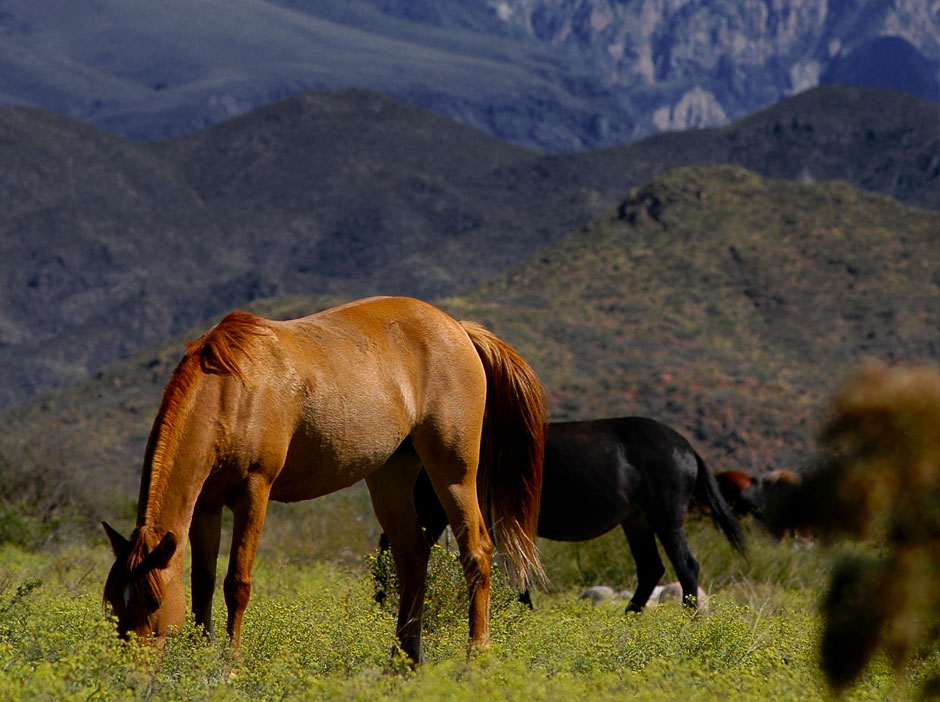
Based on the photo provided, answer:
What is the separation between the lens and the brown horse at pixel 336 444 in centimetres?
520

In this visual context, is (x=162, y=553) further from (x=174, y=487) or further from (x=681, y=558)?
(x=681, y=558)

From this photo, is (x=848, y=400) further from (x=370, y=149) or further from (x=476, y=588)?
(x=370, y=149)

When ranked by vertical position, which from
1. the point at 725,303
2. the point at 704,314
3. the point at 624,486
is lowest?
the point at 704,314

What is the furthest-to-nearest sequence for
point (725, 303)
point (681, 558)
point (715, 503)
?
point (725, 303)
point (715, 503)
point (681, 558)

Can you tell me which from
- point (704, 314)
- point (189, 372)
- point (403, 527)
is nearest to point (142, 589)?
point (189, 372)

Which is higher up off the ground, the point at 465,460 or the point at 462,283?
the point at 465,460

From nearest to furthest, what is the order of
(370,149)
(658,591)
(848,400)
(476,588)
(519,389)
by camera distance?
(848,400) → (476,588) → (519,389) → (658,591) → (370,149)

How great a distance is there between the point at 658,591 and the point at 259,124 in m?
108

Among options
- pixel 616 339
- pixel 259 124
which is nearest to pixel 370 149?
pixel 259 124

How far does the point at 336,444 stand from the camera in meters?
5.86

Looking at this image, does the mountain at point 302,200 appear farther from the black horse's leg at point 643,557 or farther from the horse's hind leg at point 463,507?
the horse's hind leg at point 463,507

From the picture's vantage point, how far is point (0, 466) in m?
16.0

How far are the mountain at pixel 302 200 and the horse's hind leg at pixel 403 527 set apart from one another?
76.0 metres

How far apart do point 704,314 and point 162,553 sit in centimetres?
3859
